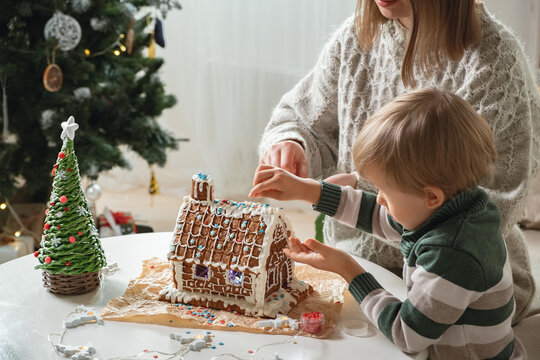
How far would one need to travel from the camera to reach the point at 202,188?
3.89 ft

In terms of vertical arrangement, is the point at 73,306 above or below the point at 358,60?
below

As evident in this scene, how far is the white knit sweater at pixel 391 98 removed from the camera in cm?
130

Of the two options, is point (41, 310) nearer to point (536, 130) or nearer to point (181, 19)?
point (536, 130)

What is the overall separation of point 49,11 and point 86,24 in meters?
0.18

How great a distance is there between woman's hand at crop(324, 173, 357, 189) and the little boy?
0.94ft

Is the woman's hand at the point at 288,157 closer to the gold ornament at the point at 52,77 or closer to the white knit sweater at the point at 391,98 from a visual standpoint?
the white knit sweater at the point at 391,98

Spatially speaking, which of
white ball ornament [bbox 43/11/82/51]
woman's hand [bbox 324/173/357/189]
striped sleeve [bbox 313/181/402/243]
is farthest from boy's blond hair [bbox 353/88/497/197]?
white ball ornament [bbox 43/11/82/51]

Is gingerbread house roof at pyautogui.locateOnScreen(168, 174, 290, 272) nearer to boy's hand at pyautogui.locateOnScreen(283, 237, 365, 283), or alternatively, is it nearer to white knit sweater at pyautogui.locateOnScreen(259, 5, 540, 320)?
boy's hand at pyautogui.locateOnScreen(283, 237, 365, 283)

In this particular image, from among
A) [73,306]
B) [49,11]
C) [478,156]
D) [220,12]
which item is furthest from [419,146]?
[220,12]

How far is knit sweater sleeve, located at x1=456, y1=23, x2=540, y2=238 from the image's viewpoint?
1.30m

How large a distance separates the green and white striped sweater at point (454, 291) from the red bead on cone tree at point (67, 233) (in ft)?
1.66

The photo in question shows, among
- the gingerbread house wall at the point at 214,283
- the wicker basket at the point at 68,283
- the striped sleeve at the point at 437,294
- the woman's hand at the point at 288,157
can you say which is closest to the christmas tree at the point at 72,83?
the woman's hand at the point at 288,157

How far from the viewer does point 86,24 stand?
2361 mm

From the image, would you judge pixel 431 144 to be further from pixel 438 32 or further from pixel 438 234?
pixel 438 32
